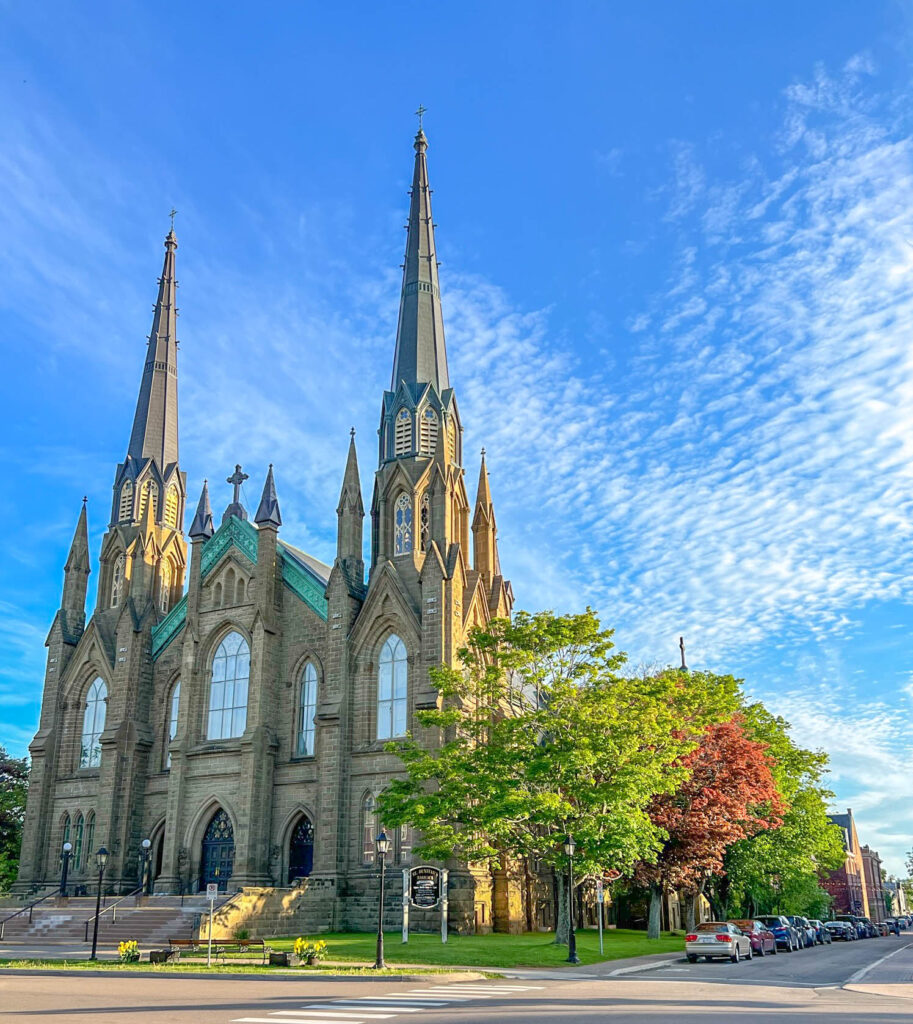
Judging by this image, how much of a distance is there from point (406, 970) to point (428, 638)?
18242 millimetres

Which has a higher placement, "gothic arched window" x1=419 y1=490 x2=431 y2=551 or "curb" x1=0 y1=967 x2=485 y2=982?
"gothic arched window" x1=419 y1=490 x2=431 y2=551

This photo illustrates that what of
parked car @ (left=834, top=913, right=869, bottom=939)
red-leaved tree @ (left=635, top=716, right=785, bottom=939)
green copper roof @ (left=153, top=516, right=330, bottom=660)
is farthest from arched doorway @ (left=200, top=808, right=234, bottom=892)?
parked car @ (left=834, top=913, right=869, bottom=939)

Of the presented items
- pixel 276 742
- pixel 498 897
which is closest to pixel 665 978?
pixel 498 897

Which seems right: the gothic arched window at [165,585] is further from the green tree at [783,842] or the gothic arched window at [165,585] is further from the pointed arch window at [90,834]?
the green tree at [783,842]

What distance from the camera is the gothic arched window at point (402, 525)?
45562mm

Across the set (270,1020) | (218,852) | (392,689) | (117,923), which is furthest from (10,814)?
(270,1020)

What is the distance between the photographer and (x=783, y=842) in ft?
165

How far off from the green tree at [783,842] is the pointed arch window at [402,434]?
2117 cm

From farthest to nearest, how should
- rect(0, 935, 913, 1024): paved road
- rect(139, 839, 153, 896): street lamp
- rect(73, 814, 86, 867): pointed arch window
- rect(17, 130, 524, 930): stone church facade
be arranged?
rect(73, 814, 86, 867): pointed arch window, rect(139, 839, 153, 896): street lamp, rect(17, 130, 524, 930): stone church facade, rect(0, 935, 913, 1024): paved road

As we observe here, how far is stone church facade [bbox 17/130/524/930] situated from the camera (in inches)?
1652

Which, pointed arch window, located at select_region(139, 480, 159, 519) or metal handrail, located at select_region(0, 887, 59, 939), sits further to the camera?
pointed arch window, located at select_region(139, 480, 159, 519)

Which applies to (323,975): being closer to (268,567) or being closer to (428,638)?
(428,638)

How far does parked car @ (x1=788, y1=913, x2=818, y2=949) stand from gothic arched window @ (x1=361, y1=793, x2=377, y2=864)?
17811 mm

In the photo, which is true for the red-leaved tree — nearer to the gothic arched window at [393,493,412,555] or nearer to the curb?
the gothic arched window at [393,493,412,555]
